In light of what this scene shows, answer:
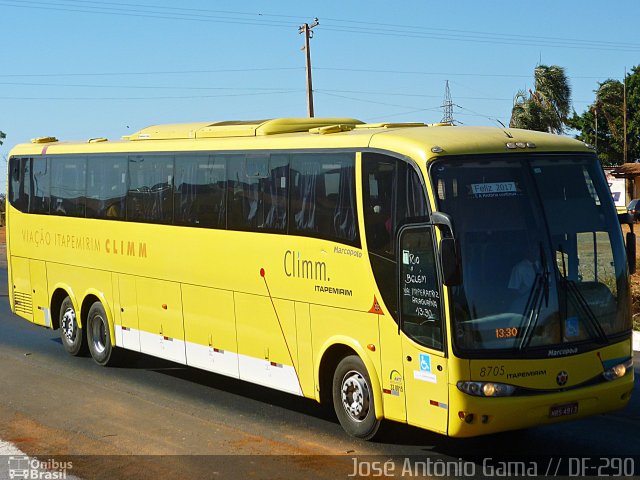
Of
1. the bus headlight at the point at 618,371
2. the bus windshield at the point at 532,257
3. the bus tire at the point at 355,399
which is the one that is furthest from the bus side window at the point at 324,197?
the bus headlight at the point at 618,371

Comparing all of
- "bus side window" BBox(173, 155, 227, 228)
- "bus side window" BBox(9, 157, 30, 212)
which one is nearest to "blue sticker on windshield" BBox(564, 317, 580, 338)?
"bus side window" BBox(173, 155, 227, 228)

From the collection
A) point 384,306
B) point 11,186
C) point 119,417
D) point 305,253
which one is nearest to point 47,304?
point 11,186

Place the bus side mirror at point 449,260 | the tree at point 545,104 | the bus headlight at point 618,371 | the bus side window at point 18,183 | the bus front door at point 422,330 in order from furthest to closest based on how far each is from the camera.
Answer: the tree at point 545,104, the bus side window at point 18,183, the bus headlight at point 618,371, the bus front door at point 422,330, the bus side mirror at point 449,260

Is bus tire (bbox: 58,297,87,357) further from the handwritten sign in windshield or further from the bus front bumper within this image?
the bus front bumper

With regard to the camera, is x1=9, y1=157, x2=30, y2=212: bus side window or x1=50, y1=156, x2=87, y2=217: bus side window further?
x1=9, y1=157, x2=30, y2=212: bus side window

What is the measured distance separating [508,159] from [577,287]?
4.36 feet

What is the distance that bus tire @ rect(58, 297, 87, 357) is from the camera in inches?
661

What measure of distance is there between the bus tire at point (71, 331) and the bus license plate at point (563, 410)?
8.99 metres

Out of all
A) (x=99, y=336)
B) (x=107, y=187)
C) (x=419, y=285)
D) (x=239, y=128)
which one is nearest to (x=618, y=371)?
(x=419, y=285)

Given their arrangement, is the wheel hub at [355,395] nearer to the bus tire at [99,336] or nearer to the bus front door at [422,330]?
the bus front door at [422,330]

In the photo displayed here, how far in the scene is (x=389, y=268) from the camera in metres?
10.4

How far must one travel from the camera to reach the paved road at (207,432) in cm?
1016

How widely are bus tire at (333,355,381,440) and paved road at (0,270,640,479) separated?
0.16 metres

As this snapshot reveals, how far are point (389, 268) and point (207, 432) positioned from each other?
9.07ft
